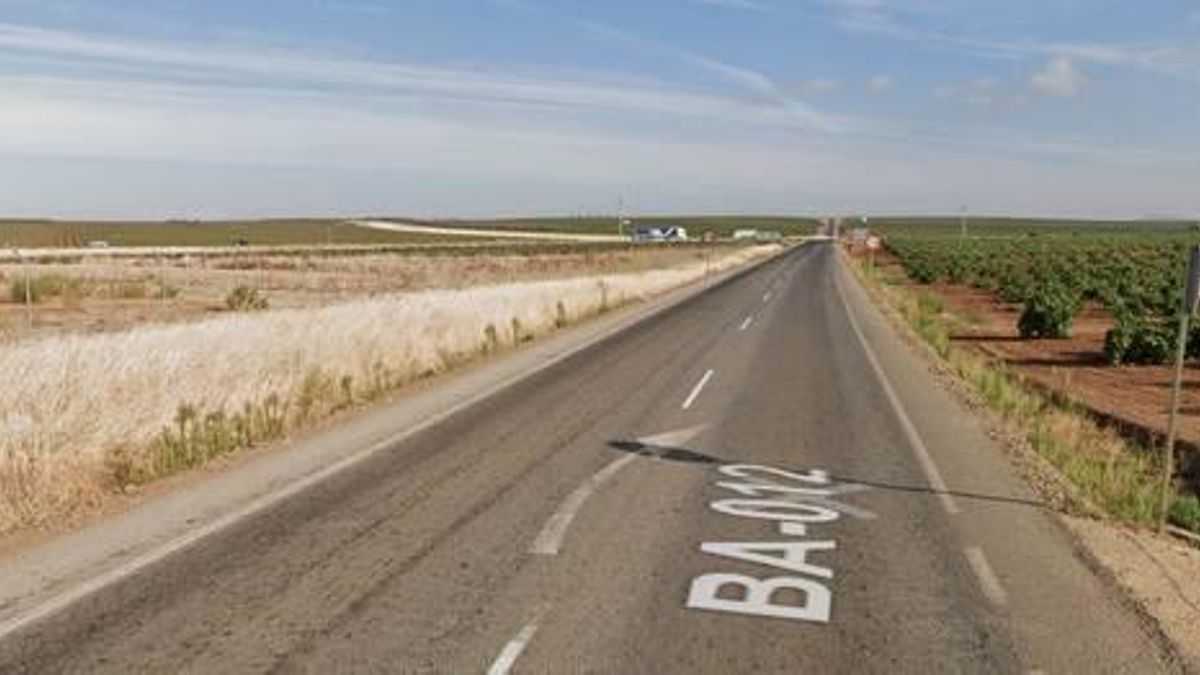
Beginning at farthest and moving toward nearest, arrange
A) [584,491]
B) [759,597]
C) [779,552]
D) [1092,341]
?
[1092,341] → [584,491] → [779,552] → [759,597]

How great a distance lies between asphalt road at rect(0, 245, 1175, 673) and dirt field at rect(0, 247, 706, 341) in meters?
15.2

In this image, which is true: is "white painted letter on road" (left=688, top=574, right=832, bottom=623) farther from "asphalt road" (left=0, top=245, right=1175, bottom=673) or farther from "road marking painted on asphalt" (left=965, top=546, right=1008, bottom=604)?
"road marking painted on asphalt" (left=965, top=546, right=1008, bottom=604)

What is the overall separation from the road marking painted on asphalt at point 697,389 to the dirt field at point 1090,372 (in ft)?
20.3

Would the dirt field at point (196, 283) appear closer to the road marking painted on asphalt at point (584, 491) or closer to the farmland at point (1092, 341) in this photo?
the road marking painted on asphalt at point (584, 491)

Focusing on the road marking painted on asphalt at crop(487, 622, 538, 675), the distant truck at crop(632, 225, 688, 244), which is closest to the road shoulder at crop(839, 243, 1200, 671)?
the road marking painted on asphalt at crop(487, 622, 538, 675)

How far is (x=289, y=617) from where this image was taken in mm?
6703

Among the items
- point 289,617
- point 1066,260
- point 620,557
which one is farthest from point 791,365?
point 1066,260

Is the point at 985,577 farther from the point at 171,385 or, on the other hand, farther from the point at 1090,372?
the point at 1090,372

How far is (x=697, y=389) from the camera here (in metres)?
17.9

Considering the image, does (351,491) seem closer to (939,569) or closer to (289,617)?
(289,617)

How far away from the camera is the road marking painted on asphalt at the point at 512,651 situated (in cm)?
590

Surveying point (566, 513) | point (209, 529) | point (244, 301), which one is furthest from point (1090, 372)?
point (244, 301)

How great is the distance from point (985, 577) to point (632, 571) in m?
2.22

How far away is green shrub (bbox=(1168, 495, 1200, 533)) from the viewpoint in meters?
11.0
